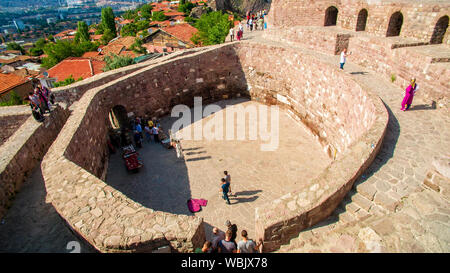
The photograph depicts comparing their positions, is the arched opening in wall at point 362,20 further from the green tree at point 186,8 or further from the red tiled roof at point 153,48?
the green tree at point 186,8

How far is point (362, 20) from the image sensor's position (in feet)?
49.3

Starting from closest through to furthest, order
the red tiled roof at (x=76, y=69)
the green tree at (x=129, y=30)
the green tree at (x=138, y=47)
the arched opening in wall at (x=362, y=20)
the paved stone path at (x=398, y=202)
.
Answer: the paved stone path at (x=398, y=202) → the arched opening in wall at (x=362, y=20) → the red tiled roof at (x=76, y=69) → the green tree at (x=138, y=47) → the green tree at (x=129, y=30)

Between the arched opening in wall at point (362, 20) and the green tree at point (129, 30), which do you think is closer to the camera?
the arched opening in wall at point (362, 20)

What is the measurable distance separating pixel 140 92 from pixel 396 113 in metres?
10.6

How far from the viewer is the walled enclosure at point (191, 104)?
4.52 metres

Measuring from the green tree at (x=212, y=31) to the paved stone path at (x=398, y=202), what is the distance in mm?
20823

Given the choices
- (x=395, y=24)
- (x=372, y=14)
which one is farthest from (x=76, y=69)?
(x=395, y=24)

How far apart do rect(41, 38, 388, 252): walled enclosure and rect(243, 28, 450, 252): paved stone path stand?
0.37 m

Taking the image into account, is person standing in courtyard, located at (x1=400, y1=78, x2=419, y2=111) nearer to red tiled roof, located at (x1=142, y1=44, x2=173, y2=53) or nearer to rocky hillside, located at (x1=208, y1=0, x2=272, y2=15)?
red tiled roof, located at (x1=142, y1=44, x2=173, y2=53)

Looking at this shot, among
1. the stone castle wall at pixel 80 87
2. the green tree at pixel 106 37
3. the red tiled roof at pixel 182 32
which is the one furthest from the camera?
the green tree at pixel 106 37

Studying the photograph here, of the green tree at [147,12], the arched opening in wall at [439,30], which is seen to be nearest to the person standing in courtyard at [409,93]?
the arched opening in wall at [439,30]

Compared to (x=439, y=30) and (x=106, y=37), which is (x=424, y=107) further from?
(x=106, y=37)
